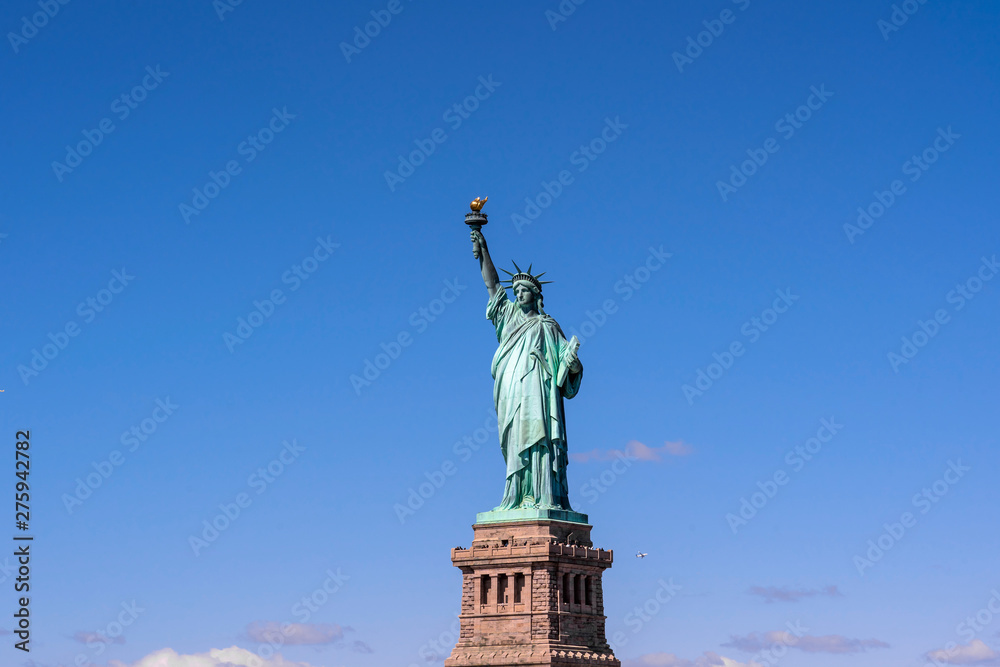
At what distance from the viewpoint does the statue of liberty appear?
6034 centimetres

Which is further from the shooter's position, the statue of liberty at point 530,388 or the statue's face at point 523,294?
the statue's face at point 523,294

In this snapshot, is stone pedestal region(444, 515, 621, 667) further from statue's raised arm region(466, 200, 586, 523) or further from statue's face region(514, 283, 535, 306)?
statue's face region(514, 283, 535, 306)

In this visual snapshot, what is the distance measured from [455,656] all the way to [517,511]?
19.6 ft

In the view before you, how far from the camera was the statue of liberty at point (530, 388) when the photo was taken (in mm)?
60344

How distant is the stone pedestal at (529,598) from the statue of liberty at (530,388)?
138 cm

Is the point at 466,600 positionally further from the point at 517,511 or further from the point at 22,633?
the point at 22,633

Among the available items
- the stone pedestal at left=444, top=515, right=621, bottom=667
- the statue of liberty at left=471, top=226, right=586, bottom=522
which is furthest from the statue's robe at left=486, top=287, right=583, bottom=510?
the stone pedestal at left=444, top=515, right=621, bottom=667

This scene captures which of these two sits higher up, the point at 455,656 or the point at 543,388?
the point at 543,388

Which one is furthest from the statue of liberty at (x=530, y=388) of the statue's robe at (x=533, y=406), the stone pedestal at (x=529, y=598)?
the stone pedestal at (x=529, y=598)

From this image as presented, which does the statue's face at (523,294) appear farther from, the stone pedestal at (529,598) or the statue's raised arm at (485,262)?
the stone pedestal at (529,598)

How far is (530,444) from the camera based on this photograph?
60.1m

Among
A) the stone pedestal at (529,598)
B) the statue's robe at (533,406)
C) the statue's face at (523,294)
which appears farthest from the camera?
the statue's face at (523,294)

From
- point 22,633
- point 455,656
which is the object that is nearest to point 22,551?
point 22,633

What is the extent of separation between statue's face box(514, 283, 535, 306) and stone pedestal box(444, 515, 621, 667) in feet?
29.2
